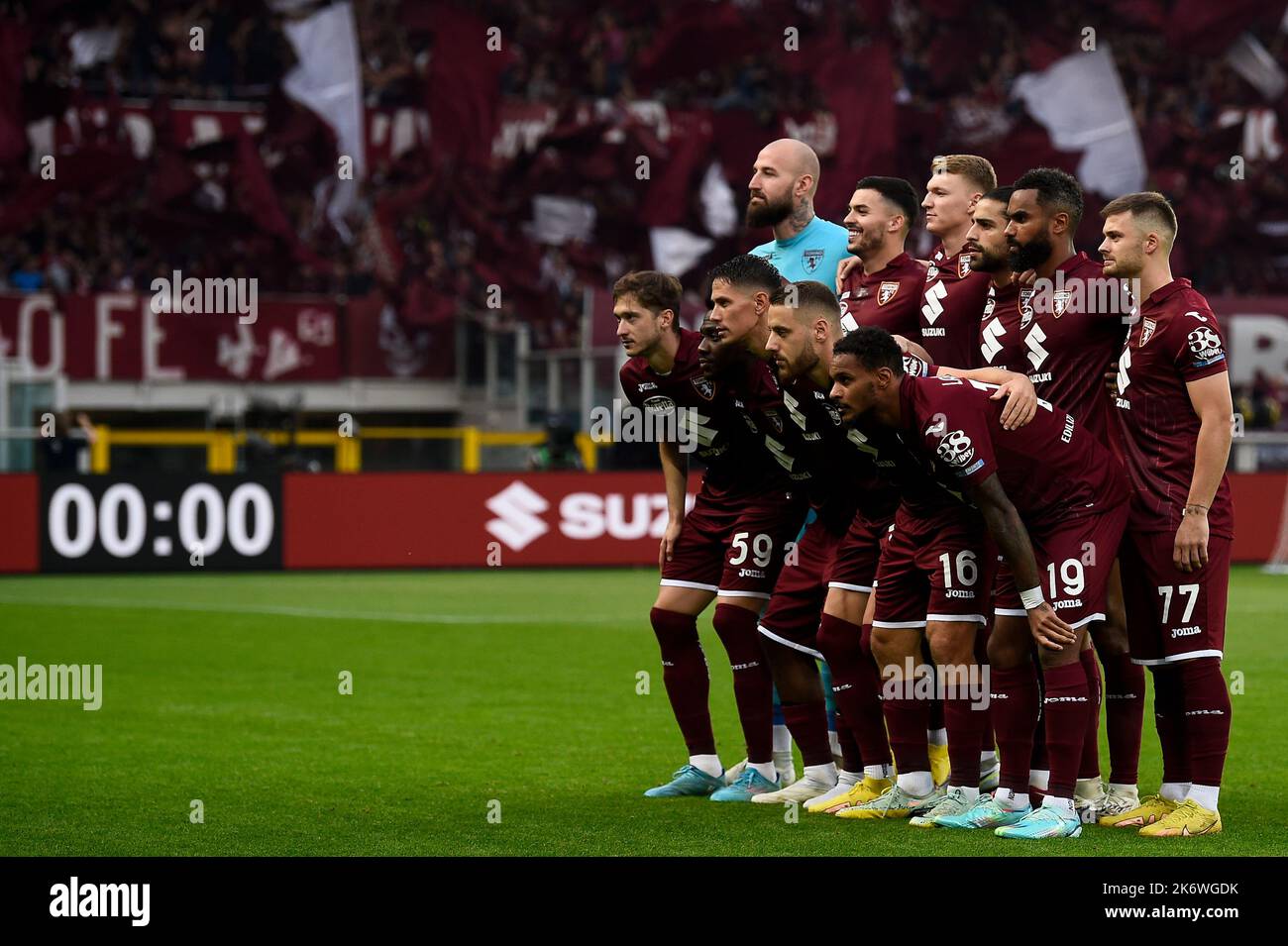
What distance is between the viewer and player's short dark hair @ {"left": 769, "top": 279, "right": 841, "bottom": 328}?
729 centimetres

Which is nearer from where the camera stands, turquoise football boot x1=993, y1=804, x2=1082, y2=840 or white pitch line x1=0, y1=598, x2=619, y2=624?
turquoise football boot x1=993, y1=804, x2=1082, y2=840

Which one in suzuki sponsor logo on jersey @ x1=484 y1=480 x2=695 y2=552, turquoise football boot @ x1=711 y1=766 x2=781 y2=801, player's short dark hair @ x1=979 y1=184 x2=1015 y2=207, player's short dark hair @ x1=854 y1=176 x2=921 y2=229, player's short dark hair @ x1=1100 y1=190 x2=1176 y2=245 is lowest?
turquoise football boot @ x1=711 y1=766 x2=781 y2=801

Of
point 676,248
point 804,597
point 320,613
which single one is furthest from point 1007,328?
point 676,248

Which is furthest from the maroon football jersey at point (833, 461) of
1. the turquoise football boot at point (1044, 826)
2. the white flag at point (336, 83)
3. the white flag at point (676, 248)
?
the white flag at point (336, 83)

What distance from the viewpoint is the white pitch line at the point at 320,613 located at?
53.0ft

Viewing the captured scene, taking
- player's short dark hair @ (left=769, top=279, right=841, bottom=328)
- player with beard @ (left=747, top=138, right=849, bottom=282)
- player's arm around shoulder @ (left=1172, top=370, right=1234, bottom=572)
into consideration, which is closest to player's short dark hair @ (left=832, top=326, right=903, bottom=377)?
player's short dark hair @ (left=769, top=279, right=841, bottom=328)

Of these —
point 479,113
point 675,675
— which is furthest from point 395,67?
point 675,675

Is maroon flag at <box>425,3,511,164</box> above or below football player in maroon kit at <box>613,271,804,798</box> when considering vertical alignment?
above

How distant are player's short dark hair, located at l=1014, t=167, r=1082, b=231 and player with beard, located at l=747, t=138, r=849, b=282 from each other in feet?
4.62

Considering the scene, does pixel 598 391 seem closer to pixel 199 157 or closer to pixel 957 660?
pixel 199 157

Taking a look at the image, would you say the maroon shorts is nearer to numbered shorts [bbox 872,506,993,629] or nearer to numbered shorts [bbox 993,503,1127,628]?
numbered shorts [bbox 872,506,993,629]

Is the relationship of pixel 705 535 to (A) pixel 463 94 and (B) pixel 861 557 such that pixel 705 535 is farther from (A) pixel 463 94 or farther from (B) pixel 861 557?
(A) pixel 463 94

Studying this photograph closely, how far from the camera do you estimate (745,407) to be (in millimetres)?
7867

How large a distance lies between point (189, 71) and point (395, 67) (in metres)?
3.10
